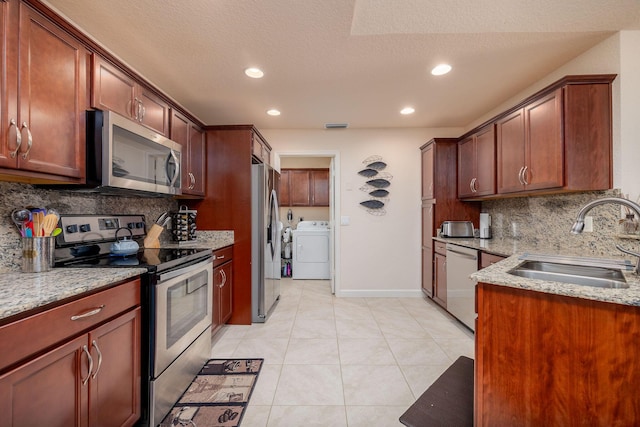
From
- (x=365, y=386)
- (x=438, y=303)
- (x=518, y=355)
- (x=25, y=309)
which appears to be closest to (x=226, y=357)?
(x=365, y=386)

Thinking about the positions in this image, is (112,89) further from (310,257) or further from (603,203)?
(310,257)

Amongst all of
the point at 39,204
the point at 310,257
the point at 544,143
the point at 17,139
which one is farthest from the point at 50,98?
the point at 310,257

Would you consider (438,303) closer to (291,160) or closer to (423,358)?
(423,358)

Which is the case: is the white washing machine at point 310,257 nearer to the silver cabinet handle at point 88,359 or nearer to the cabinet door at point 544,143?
the cabinet door at point 544,143

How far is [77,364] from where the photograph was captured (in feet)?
3.38

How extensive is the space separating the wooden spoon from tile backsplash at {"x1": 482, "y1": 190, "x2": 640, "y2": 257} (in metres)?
3.35

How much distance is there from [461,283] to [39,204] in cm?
333

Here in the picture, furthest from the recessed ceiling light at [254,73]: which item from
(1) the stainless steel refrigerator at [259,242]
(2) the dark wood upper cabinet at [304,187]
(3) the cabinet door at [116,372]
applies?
(2) the dark wood upper cabinet at [304,187]

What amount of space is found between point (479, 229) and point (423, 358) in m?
1.87

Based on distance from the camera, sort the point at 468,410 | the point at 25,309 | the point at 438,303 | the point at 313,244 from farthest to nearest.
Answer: the point at 313,244
the point at 438,303
the point at 468,410
the point at 25,309

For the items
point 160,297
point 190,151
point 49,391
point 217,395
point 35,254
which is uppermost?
point 190,151

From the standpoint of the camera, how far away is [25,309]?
33.3 inches

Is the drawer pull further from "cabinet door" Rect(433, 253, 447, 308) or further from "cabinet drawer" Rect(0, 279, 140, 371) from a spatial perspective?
"cabinet door" Rect(433, 253, 447, 308)

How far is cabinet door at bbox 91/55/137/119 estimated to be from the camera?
1.49 meters
